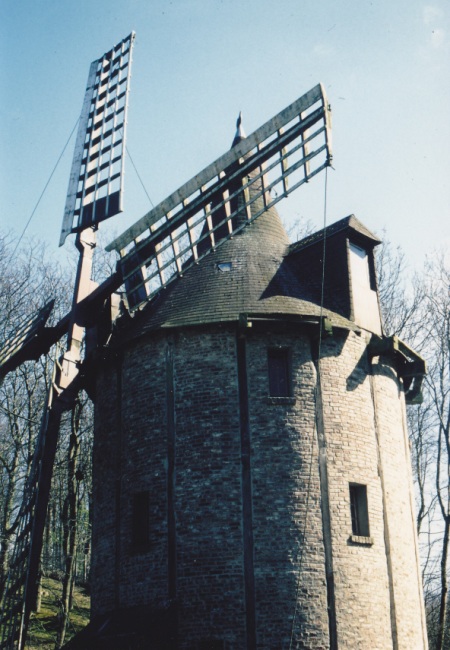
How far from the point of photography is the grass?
22538 millimetres

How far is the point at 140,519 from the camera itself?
15648 millimetres

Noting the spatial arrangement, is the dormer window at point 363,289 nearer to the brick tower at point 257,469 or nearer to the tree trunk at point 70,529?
the brick tower at point 257,469

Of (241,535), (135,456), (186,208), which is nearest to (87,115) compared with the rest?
(186,208)

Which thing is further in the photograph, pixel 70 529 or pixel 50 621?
pixel 50 621

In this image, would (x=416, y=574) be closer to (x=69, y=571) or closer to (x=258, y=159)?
(x=258, y=159)

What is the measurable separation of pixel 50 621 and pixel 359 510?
42.1 feet

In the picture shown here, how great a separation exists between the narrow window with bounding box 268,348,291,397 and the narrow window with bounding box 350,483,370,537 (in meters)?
2.19

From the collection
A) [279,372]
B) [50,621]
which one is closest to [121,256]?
[279,372]

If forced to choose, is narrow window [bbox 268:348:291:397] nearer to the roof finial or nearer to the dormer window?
the dormer window

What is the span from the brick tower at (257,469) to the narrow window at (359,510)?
32mm

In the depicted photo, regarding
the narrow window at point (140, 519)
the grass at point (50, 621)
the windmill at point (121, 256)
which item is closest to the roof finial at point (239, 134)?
the windmill at point (121, 256)

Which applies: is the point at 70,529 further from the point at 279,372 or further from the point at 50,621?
the point at 279,372

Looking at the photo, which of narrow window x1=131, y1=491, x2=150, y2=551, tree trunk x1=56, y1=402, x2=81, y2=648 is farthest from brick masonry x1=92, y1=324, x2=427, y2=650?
tree trunk x1=56, y1=402, x2=81, y2=648

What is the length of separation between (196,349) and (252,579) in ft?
14.6
